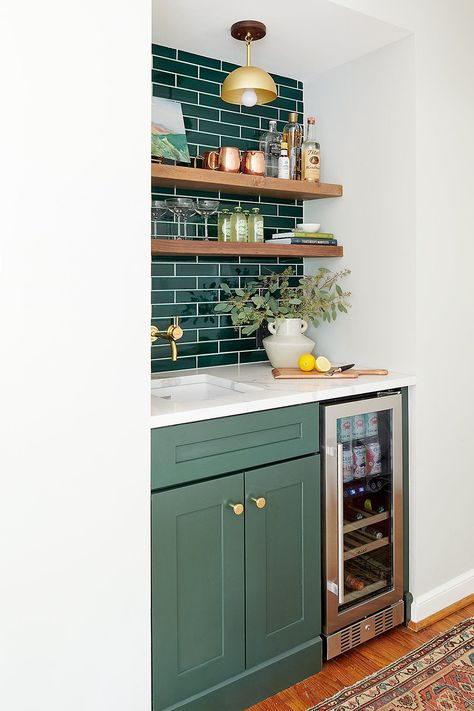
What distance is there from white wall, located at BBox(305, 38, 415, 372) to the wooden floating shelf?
0.17m

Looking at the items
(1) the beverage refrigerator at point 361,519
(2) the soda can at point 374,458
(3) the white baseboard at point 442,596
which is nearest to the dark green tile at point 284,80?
(1) the beverage refrigerator at point 361,519

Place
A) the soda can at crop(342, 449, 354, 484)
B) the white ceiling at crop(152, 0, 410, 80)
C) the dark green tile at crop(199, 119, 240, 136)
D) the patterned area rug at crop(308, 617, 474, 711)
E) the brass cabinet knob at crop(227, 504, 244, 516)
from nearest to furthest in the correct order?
the brass cabinet knob at crop(227, 504, 244, 516) → the patterned area rug at crop(308, 617, 474, 711) → the white ceiling at crop(152, 0, 410, 80) → the soda can at crop(342, 449, 354, 484) → the dark green tile at crop(199, 119, 240, 136)

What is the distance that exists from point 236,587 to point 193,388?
2.72 feet

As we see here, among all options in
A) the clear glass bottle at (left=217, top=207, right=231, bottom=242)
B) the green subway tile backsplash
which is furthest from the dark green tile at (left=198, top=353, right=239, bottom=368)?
the clear glass bottle at (left=217, top=207, right=231, bottom=242)

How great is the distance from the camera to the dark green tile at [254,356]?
2.87 metres

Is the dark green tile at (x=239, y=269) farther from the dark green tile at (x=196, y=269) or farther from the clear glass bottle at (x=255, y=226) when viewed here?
the clear glass bottle at (x=255, y=226)

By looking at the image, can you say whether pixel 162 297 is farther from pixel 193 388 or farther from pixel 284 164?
pixel 284 164

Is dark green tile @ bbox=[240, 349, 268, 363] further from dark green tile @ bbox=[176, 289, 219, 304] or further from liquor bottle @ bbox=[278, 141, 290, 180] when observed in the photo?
liquor bottle @ bbox=[278, 141, 290, 180]

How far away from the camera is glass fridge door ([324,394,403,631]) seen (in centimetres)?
221

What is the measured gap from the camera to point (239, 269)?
280 cm

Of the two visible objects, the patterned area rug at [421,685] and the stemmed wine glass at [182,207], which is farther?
the stemmed wine glass at [182,207]

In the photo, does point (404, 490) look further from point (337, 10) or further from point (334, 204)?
point (337, 10)

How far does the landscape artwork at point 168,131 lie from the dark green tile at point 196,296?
0.53 m
